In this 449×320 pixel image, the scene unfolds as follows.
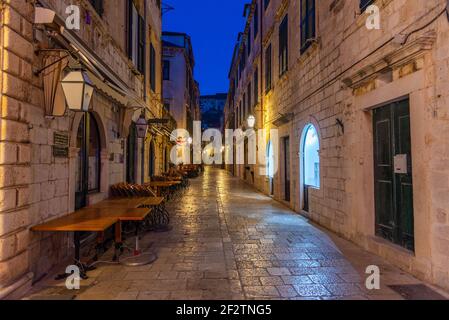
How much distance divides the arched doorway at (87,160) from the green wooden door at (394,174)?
5311mm

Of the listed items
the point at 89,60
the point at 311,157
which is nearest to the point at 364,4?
the point at 311,157

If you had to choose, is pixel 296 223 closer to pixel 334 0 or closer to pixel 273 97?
pixel 334 0

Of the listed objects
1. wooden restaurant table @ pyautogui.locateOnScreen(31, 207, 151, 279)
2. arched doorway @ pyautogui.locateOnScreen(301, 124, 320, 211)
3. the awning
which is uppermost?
the awning

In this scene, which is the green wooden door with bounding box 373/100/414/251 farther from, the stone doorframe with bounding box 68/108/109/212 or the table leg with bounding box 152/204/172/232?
the stone doorframe with bounding box 68/108/109/212

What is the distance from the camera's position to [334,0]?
22.2ft

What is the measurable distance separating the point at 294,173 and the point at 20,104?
7.97 metres

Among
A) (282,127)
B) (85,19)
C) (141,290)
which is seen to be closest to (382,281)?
(141,290)

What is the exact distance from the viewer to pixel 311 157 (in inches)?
354

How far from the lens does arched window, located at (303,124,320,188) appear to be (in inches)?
336

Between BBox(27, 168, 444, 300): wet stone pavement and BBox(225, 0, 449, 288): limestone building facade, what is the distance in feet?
1.92

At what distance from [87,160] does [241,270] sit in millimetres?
3785

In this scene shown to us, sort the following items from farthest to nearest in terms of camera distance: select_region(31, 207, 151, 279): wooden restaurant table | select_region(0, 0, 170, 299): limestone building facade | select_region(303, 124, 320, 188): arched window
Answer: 1. select_region(303, 124, 320, 188): arched window
2. select_region(31, 207, 151, 279): wooden restaurant table
3. select_region(0, 0, 170, 299): limestone building facade

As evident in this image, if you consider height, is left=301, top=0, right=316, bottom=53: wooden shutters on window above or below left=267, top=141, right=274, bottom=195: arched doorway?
above

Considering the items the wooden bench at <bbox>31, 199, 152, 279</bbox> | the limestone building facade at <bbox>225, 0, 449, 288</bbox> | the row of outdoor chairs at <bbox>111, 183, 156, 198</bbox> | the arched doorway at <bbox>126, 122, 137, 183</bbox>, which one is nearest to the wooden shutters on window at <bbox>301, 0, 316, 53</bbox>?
the limestone building facade at <bbox>225, 0, 449, 288</bbox>
